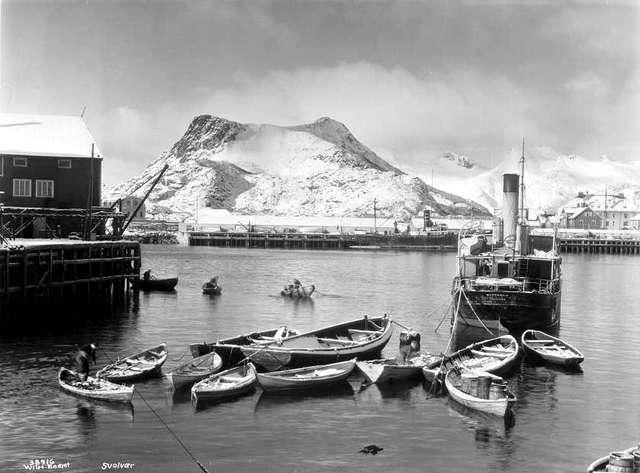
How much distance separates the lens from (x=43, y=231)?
239 ft

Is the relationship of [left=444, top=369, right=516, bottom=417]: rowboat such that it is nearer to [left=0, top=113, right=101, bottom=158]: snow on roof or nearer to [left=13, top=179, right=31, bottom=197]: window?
[left=0, top=113, right=101, bottom=158]: snow on roof

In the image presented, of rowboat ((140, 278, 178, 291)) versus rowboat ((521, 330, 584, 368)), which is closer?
rowboat ((521, 330, 584, 368))

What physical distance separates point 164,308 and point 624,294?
5228 cm

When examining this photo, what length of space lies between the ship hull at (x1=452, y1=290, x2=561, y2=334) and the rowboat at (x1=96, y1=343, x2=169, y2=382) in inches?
778

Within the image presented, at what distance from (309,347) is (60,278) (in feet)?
94.6

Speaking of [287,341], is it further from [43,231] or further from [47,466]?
[43,231]

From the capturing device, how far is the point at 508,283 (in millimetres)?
48375

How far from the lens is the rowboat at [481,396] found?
1181 inches

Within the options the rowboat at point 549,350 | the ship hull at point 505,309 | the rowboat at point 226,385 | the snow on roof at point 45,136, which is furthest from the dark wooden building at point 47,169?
the rowboat at point 549,350

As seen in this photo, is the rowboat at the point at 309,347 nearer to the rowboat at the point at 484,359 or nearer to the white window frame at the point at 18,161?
the rowboat at the point at 484,359

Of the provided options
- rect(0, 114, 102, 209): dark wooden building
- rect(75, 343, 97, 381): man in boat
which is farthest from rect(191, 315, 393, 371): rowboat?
rect(0, 114, 102, 209): dark wooden building

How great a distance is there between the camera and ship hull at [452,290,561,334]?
47.7 meters

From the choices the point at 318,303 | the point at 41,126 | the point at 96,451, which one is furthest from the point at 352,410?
the point at 41,126

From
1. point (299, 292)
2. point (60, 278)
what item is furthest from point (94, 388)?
point (299, 292)
